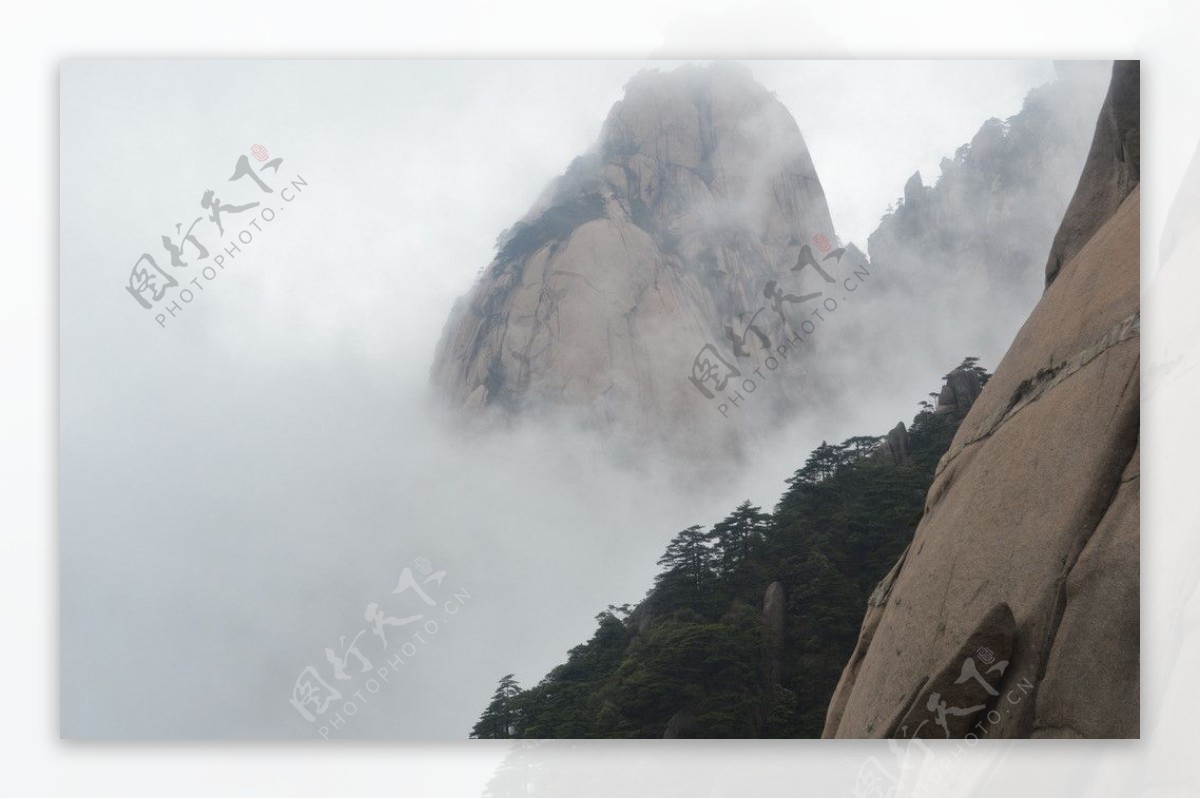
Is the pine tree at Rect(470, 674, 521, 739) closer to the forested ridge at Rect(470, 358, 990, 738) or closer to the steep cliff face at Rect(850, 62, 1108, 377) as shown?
the forested ridge at Rect(470, 358, 990, 738)

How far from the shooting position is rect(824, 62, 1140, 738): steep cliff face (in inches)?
124

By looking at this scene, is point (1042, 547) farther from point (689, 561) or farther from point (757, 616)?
point (689, 561)

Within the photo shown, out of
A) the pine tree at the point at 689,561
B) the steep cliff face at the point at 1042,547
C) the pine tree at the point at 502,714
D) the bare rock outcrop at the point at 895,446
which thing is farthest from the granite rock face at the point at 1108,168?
the pine tree at the point at 502,714

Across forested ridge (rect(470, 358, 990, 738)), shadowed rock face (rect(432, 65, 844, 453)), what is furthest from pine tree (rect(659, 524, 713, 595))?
shadowed rock face (rect(432, 65, 844, 453))

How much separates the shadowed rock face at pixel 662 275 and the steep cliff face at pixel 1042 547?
66 centimetres

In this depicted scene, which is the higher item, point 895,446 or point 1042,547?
point 895,446

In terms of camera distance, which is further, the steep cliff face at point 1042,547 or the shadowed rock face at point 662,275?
the shadowed rock face at point 662,275

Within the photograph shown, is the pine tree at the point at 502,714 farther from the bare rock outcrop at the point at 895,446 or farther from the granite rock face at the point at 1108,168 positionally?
the granite rock face at the point at 1108,168

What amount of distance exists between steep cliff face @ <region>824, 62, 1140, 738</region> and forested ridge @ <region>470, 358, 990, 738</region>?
0.28 ft

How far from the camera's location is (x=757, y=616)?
129 inches

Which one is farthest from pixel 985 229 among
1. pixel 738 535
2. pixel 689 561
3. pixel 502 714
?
pixel 502 714

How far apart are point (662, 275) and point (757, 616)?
1191 millimetres

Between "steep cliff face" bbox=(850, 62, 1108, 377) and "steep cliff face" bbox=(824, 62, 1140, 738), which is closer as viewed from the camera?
"steep cliff face" bbox=(824, 62, 1140, 738)

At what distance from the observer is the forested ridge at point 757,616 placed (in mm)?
3242
